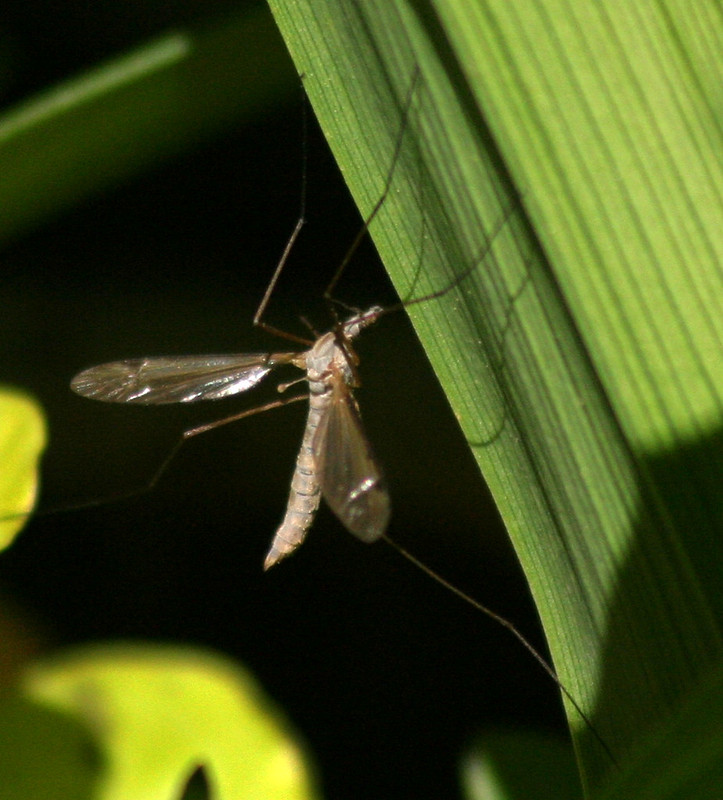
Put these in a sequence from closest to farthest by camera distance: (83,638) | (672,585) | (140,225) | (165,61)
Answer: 1. (672,585)
2. (165,61)
3. (83,638)
4. (140,225)

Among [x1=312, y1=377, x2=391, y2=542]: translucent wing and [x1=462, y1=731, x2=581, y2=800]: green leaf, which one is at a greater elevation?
[x1=312, y1=377, x2=391, y2=542]: translucent wing

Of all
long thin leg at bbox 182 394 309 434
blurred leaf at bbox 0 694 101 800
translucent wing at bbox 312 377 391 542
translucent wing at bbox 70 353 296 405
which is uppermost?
translucent wing at bbox 70 353 296 405

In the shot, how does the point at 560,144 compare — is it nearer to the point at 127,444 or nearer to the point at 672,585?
the point at 672,585

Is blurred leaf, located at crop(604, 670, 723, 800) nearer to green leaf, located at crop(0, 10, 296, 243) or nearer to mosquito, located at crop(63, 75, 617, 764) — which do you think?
mosquito, located at crop(63, 75, 617, 764)

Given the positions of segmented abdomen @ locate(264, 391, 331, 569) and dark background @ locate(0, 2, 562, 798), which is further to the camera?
dark background @ locate(0, 2, 562, 798)

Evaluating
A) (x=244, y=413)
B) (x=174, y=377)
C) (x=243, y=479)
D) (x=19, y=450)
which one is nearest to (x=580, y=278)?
(x=19, y=450)

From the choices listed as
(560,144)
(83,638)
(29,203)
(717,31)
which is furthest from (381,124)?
(83,638)

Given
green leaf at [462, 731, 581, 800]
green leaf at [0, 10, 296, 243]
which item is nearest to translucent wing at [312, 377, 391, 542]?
green leaf at [462, 731, 581, 800]

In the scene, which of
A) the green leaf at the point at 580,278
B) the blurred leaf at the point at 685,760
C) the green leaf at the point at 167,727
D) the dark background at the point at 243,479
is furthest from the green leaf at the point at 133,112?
the blurred leaf at the point at 685,760

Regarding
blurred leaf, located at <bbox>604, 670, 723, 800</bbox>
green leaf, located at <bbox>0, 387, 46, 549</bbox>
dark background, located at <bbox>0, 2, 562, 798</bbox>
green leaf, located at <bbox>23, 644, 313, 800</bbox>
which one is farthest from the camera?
dark background, located at <bbox>0, 2, 562, 798</bbox>
